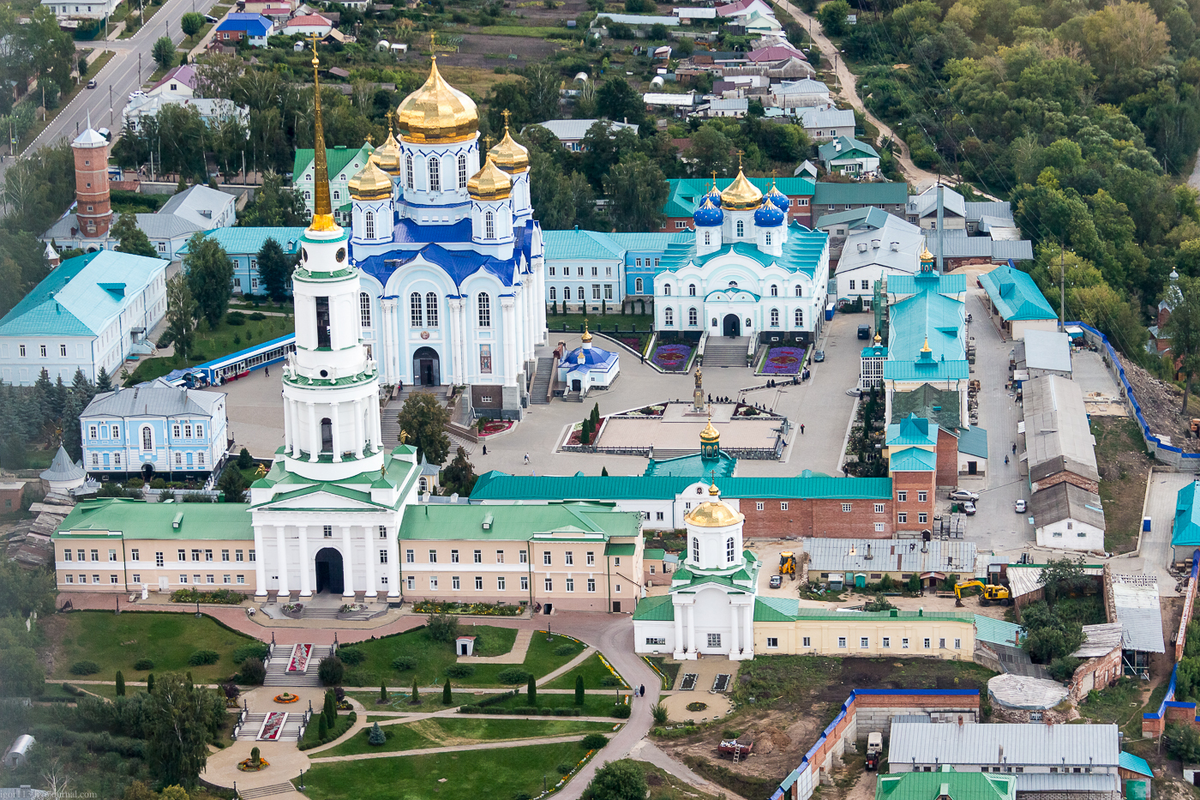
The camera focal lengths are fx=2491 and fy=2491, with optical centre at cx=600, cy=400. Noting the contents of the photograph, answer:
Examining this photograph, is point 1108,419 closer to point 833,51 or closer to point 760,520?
point 760,520

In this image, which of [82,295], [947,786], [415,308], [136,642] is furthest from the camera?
[82,295]

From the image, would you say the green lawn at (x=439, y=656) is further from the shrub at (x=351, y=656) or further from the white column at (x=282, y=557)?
the white column at (x=282, y=557)

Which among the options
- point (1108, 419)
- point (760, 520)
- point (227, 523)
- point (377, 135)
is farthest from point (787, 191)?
point (227, 523)

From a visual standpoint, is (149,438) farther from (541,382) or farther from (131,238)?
(131,238)

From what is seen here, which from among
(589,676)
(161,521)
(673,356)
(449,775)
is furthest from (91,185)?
(449,775)

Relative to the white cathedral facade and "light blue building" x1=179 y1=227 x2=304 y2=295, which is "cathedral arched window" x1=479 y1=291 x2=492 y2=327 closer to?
the white cathedral facade

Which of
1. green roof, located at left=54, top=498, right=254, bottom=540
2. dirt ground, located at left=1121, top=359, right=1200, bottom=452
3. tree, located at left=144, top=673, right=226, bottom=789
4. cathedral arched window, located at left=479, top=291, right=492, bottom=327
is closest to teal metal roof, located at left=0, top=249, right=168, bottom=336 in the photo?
cathedral arched window, located at left=479, top=291, right=492, bottom=327
